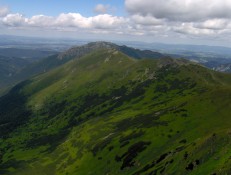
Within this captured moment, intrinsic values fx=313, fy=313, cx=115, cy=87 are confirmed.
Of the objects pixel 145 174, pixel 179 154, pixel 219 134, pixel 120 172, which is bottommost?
pixel 120 172

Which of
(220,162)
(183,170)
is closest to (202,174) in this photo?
(220,162)

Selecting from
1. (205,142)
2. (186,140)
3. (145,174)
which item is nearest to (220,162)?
(205,142)

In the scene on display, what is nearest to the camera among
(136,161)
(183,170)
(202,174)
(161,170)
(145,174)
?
(202,174)

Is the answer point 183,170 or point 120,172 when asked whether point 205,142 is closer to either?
point 183,170

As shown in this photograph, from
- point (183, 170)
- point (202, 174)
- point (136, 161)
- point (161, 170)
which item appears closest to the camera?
point (202, 174)

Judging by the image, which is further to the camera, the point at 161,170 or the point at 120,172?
the point at 120,172

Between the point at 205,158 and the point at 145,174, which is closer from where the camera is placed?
the point at 205,158

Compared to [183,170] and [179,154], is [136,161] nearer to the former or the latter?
[179,154]

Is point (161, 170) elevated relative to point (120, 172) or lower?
elevated

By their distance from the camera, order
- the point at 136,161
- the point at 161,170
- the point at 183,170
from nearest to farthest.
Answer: the point at 183,170
the point at 161,170
the point at 136,161
